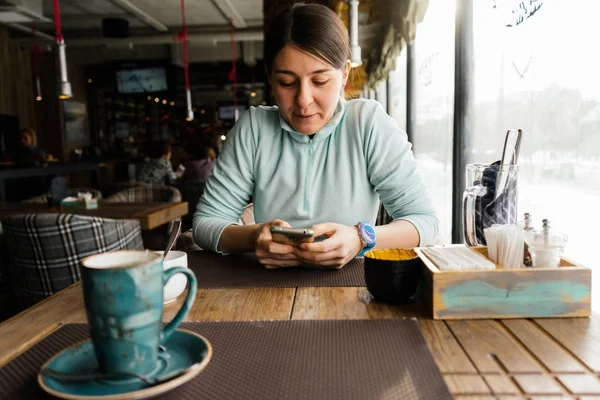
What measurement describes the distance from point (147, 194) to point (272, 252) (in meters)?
3.39

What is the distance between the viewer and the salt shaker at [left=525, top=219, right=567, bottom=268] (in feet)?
3.03

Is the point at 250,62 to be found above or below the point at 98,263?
above

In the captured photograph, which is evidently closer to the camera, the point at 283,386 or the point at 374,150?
the point at 283,386

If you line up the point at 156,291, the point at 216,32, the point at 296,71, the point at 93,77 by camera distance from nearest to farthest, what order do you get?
the point at 156,291 → the point at 296,71 → the point at 216,32 → the point at 93,77

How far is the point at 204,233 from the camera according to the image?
1.49m

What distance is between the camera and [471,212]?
1241mm

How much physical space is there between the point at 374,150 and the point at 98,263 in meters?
1.11

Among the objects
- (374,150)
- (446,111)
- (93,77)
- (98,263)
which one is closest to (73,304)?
(98,263)

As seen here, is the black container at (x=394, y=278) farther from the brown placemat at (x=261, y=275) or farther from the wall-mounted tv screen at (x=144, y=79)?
the wall-mounted tv screen at (x=144, y=79)

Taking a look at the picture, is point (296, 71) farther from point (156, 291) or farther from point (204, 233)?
point (156, 291)

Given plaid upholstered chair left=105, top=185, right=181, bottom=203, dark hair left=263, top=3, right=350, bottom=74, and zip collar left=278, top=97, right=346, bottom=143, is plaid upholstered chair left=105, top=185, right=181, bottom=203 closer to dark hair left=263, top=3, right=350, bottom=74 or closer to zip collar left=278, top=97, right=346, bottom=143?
zip collar left=278, top=97, right=346, bottom=143

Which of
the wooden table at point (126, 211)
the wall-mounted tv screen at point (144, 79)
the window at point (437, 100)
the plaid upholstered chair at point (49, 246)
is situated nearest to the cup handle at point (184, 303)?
the plaid upholstered chair at point (49, 246)

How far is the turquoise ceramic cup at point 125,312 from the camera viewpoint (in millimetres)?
594

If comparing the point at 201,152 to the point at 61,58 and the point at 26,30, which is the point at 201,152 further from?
the point at 26,30
